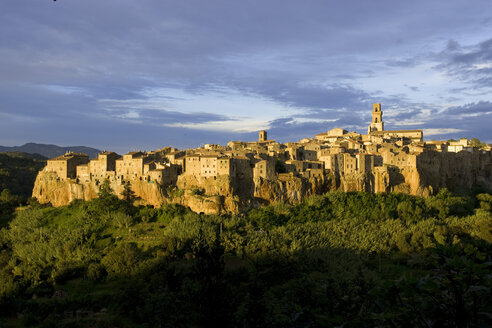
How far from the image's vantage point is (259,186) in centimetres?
4675

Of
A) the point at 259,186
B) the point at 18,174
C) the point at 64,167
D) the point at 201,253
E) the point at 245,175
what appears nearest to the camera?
the point at 201,253

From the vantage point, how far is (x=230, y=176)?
45531 millimetres

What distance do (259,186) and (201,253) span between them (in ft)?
77.2

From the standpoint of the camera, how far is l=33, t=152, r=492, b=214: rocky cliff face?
4479cm

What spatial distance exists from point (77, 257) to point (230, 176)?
16.9 metres

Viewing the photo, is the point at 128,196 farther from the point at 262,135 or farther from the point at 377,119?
the point at 377,119

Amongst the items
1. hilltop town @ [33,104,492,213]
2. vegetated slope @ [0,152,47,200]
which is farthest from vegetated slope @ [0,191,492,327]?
vegetated slope @ [0,152,47,200]

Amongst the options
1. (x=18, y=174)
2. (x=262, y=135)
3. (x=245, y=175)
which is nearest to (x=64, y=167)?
(x=245, y=175)

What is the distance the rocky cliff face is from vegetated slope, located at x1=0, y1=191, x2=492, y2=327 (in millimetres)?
1353

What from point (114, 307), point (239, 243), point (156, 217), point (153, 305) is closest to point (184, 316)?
point (153, 305)

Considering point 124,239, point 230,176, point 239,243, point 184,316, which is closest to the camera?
point 184,316

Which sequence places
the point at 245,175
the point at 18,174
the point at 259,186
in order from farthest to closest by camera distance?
the point at 18,174, the point at 245,175, the point at 259,186

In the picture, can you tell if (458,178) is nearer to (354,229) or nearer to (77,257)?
(354,229)

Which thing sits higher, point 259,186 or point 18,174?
point 18,174
